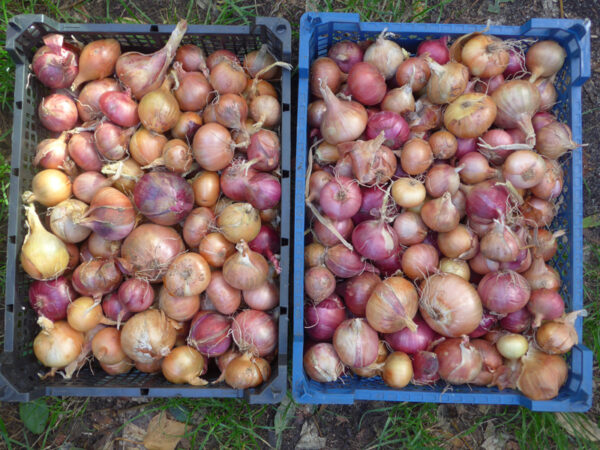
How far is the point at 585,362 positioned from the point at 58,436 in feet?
8.01

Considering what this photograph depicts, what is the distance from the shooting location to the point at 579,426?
211 cm

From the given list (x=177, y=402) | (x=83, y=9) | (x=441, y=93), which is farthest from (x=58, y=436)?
(x=441, y=93)

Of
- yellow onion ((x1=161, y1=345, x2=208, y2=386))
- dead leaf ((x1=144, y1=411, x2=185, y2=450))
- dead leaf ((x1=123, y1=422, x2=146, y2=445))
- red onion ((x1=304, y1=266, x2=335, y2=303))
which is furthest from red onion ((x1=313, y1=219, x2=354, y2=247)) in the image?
dead leaf ((x1=123, y1=422, x2=146, y2=445))

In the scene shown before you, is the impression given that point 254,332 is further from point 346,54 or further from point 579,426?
point 579,426

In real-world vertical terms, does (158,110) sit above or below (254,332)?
above

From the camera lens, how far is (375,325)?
5.52 ft

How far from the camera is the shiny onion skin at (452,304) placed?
1643 millimetres

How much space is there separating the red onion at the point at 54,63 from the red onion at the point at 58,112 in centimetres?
7

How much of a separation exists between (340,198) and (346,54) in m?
0.70

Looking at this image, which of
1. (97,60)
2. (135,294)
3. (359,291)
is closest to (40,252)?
(135,294)

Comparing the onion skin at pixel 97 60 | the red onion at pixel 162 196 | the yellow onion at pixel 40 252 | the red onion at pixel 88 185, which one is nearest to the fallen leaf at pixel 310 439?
the red onion at pixel 162 196

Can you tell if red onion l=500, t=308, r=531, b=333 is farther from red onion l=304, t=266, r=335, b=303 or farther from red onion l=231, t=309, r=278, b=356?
red onion l=231, t=309, r=278, b=356

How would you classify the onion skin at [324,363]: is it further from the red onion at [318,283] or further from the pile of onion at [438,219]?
the red onion at [318,283]

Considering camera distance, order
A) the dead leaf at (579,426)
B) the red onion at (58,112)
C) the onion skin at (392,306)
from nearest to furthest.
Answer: the onion skin at (392,306), the red onion at (58,112), the dead leaf at (579,426)
